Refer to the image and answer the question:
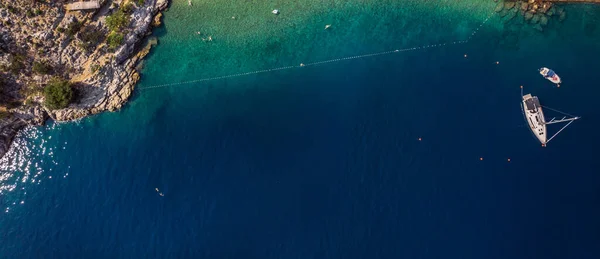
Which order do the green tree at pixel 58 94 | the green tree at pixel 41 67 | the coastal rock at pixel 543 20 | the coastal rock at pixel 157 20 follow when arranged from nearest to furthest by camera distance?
the green tree at pixel 58 94 < the green tree at pixel 41 67 < the coastal rock at pixel 157 20 < the coastal rock at pixel 543 20

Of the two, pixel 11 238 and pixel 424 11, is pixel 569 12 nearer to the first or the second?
pixel 424 11

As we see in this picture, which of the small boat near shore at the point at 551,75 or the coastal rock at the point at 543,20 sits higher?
the coastal rock at the point at 543,20

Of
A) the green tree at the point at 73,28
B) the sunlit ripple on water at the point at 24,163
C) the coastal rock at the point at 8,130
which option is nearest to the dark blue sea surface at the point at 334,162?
the sunlit ripple on water at the point at 24,163

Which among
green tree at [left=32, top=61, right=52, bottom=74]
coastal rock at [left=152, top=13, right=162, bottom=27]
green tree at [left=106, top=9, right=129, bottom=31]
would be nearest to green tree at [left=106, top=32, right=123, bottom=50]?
green tree at [left=106, top=9, right=129, bottom=31]

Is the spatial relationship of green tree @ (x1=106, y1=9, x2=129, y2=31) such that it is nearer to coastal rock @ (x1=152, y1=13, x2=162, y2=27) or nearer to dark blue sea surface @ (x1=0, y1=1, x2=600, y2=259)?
coastal rock @ (x1=152, y1=13, x2=162, y2=27)

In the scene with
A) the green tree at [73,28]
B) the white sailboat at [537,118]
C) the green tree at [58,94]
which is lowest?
the white sailboat at [537,118]

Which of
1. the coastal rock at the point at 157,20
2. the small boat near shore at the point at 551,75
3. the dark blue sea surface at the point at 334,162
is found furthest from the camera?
the coastal rock at the point at 157,20

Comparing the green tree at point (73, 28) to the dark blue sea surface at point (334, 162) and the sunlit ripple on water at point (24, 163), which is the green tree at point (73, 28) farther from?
the sunlit ripple on water at point (24, 163)
